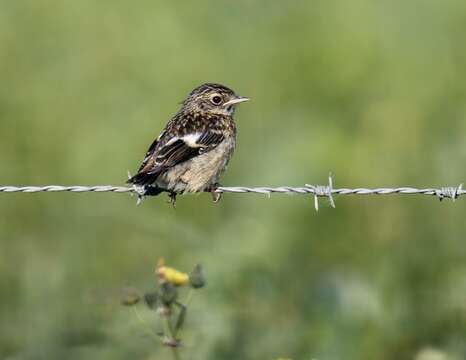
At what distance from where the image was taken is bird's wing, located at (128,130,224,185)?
8266 millimetres

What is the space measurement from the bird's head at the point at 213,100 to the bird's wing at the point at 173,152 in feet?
2.28

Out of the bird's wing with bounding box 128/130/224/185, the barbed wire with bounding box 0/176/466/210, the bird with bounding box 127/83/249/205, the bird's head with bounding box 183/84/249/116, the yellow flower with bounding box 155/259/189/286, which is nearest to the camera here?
the yellow flower with bounding box 155/259/189/286

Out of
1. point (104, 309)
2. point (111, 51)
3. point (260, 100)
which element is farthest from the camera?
point (111, 51)

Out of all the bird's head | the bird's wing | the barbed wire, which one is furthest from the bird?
the barbed wire

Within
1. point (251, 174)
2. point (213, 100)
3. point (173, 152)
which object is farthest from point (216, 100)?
point (251, 174)

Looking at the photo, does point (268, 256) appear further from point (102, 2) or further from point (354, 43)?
point (102, 2)

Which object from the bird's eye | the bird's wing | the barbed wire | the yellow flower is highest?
the bird's eye

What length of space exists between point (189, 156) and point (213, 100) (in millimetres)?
1208

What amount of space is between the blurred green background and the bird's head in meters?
0.96

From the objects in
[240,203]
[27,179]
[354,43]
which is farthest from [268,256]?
[354,43]

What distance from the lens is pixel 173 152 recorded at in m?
8.61

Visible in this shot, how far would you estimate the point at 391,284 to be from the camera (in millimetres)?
8977

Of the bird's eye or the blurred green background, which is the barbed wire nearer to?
the blurred green background

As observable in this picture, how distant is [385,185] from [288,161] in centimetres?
93
